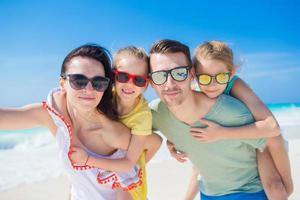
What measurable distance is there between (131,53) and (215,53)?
85cm

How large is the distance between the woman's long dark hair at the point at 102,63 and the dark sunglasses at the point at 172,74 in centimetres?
44

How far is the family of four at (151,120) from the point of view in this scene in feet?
10.4

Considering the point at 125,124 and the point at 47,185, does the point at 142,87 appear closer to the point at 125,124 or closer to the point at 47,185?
the point at 125,124

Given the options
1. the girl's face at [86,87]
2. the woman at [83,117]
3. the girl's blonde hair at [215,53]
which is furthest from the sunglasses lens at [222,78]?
the girl's face at [86,87]

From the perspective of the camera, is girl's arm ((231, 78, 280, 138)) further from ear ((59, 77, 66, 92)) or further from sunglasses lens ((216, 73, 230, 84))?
ear ((59, 77, 66, 92))

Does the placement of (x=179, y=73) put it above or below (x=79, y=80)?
above

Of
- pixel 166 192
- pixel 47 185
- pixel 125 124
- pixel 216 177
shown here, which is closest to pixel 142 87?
pixel 125 124

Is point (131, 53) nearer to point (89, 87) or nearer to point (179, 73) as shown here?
point (179, 73)

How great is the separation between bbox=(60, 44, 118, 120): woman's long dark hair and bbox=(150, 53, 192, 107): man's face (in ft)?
1.49

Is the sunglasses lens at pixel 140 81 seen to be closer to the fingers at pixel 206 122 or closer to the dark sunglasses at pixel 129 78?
the dark sunglasses at pixel 129 78

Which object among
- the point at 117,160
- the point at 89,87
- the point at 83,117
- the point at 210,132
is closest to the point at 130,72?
the point at 89,87

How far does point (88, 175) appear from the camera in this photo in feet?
11.1

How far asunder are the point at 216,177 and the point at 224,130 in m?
0.71

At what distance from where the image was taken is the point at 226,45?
3.61 metres
